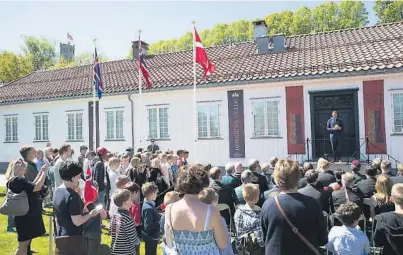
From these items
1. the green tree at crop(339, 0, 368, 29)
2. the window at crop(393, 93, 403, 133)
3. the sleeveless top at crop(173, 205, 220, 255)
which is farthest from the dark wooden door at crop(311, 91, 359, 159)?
→ the green tree at crop(339, 0, 368, 29)

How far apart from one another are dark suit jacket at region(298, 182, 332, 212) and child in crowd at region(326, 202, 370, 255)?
1565mm

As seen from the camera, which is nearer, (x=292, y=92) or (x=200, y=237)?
(x=200, y=237)

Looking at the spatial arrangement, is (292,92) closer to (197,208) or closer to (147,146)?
(147,146)

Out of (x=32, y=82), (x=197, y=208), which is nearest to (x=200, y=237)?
(x=197, y=208)

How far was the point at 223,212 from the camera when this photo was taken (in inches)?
260

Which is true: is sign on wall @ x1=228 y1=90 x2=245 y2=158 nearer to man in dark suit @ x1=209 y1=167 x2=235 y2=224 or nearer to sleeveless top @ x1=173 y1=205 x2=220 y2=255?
man in dark suit @ x1=209 y1=167 x2=235 y2=224

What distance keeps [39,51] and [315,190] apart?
60.2m

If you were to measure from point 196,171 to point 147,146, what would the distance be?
619 inches

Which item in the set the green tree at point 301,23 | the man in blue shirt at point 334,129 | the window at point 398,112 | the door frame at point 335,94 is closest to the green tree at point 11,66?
the green tree at point 301,23

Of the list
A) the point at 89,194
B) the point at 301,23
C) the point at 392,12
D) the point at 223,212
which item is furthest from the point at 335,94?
the point at 301,23

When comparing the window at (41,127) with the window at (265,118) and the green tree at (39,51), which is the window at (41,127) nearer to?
the window at (265,118)

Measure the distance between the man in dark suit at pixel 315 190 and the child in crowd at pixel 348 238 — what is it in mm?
1596

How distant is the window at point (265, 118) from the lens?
1633cm

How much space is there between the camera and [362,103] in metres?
14.7
